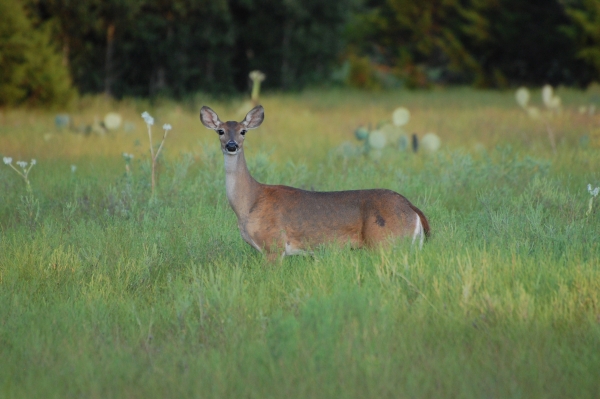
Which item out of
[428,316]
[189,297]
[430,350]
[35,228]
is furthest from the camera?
[35,228]

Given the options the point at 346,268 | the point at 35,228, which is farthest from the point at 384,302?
the point at 35,228

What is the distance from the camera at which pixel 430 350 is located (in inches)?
158

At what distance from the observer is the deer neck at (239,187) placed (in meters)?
5.79

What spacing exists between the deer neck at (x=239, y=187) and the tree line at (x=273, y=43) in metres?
11.0

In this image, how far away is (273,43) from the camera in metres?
24.7

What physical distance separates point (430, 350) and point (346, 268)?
1.28m

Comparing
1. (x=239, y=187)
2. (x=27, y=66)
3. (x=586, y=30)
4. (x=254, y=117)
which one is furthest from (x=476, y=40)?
(x=239, y=187)

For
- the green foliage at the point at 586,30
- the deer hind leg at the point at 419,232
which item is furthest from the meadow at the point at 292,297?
the green foliage at the point at 586,30

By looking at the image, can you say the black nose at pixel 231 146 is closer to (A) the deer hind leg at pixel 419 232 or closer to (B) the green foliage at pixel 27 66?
(A) the deer hind leg at pixel 419 232

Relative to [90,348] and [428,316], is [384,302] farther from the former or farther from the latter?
[90,348]

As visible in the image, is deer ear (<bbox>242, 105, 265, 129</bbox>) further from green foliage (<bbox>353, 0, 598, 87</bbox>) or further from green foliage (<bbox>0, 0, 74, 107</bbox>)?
green foliage (<bbox>353, 0, 598, 87</bbox>)

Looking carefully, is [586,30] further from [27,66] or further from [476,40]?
[27,66]

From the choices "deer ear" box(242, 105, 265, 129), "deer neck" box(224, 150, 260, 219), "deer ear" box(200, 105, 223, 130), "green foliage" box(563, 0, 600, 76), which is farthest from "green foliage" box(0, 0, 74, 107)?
"green foliage" box(563, 0, 600, 76)

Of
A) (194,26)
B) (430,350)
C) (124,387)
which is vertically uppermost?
(194,26)
